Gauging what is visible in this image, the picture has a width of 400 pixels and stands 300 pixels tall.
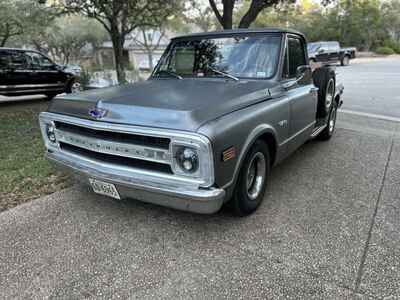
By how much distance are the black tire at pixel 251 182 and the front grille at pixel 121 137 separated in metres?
0.81

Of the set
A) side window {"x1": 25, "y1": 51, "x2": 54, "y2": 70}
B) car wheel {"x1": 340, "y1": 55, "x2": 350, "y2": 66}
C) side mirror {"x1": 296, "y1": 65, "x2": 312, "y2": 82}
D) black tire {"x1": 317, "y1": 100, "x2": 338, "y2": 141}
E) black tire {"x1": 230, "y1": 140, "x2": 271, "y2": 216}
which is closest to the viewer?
black tire {"x1": 230, "y1": 140, "x2": 271, "y2": 216}

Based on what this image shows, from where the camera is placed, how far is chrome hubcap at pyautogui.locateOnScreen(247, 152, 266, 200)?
3077mm

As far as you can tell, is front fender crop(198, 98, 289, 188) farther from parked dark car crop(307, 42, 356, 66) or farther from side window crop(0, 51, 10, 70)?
parked dark car crop(307, 42, 356, 66)

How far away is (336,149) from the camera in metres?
5.17

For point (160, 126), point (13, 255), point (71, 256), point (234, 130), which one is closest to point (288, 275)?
point (234, 130)

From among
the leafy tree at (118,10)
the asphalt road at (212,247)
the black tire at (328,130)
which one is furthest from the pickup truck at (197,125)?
the leafy tree at (118,10)

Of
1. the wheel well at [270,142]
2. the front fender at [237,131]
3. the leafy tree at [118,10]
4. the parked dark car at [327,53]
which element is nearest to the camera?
the front fender at [237,131]

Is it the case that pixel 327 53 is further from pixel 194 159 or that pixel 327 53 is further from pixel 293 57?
pixel 194 159

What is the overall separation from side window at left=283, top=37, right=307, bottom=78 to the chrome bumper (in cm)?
198

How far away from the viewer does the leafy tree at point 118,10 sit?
10390 mm

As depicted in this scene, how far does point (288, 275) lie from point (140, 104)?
1.81 metres

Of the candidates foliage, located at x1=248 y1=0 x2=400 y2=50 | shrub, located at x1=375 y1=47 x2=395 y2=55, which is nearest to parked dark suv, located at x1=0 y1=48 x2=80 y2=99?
foliage, located at x1=248 y1=0 x2=400 y2=50

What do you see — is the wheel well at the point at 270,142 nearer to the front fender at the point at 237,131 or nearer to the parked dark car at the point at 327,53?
the front fender at the point at 237,131

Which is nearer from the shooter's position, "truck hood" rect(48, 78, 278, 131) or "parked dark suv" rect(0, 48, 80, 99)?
"truck hood" rect(48, 78, 278, 131)
